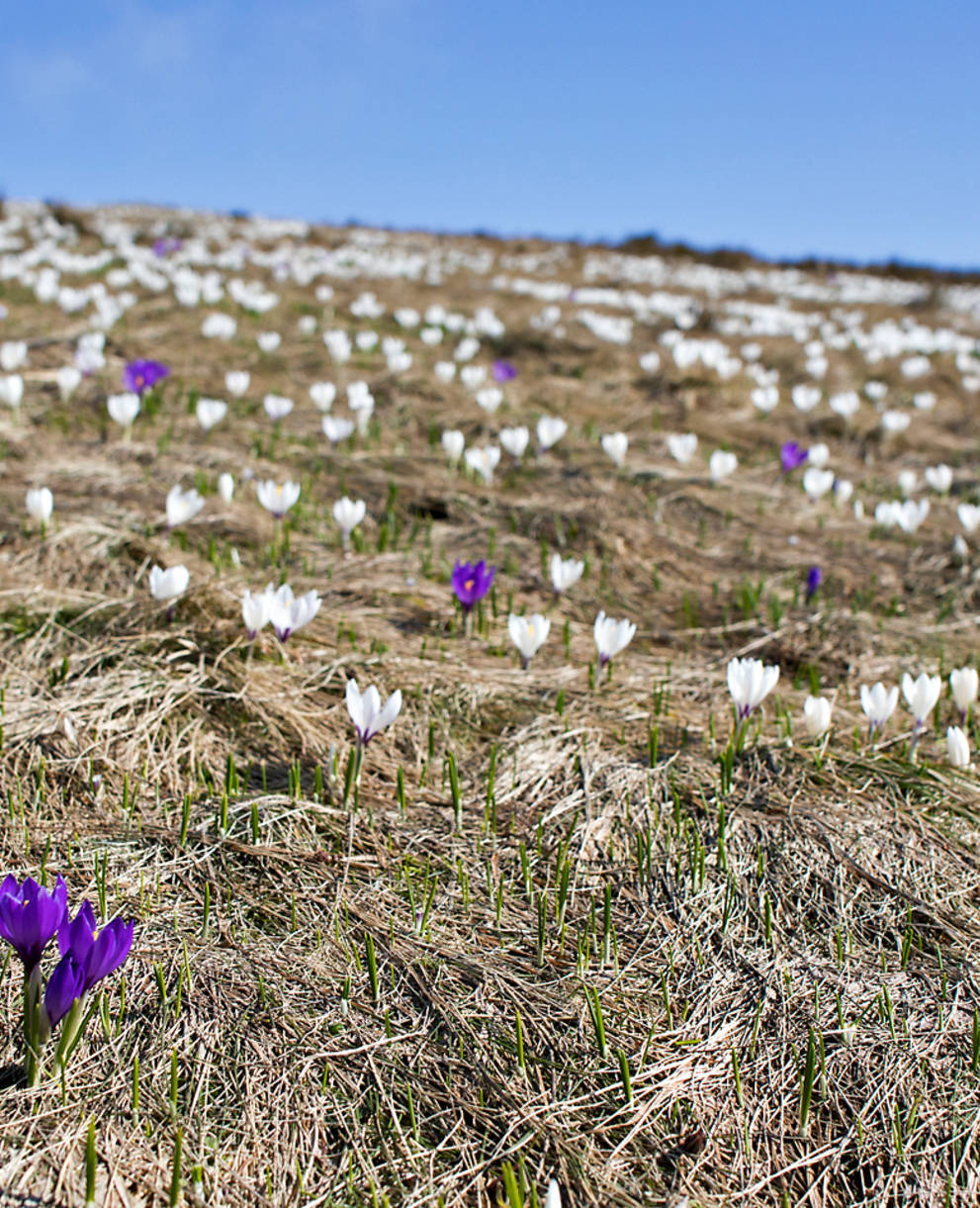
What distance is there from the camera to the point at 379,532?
4.69 m

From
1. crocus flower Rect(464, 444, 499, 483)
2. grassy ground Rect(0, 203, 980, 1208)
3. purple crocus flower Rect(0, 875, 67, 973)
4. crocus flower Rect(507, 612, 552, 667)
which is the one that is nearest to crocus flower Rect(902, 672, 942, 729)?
grassy ground Rect(0, 203, 980, 1208)

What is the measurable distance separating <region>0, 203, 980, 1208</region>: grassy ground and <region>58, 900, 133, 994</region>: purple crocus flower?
0.20m

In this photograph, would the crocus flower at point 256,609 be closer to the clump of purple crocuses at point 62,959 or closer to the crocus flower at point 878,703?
the clump of purple crocuses at point 62,959

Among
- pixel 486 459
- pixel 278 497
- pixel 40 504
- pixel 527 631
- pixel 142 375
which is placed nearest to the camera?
pixel 527 631

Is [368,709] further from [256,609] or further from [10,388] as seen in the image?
[10,388]

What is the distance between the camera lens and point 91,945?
5.49 ft

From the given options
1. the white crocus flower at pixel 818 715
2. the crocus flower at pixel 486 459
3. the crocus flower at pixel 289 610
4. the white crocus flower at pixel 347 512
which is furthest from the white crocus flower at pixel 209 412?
the white crocus flower at pixel 818 715

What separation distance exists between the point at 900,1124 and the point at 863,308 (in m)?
16.2

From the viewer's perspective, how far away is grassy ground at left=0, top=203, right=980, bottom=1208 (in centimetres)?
169


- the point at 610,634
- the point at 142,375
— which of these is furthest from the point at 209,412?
the point at 610,634

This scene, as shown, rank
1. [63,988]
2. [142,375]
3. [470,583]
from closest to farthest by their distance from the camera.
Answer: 1. [63,988]
2. [470,583]
3. [142,375]

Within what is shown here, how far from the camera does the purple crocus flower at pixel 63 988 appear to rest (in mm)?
1639

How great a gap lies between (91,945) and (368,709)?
0.99 m

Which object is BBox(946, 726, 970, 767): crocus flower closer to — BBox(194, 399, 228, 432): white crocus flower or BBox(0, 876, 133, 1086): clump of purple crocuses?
BBox(0, 876, 133, 1086): clump of purple crocuses
